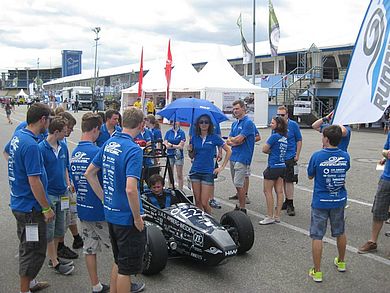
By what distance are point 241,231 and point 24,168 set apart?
2.56m

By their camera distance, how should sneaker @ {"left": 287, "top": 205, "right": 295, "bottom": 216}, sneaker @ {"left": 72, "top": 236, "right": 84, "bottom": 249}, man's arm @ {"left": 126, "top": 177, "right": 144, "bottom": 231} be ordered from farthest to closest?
sneaker @ {"left": 287, "top": 205, "right": 295, "bottom": 216}
sneaker @ {"left": 72, "top": 236, "right": 84, "bottom": 249}
man's arm @ {"left": 126, "top": 177, "right": 144, "bottom": 231}

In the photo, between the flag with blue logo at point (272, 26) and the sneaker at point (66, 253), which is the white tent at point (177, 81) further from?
the sneaker at point (66, 253)

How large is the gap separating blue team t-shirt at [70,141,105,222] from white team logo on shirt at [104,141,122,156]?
72 cm

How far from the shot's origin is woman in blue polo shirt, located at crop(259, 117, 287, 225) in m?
6.78

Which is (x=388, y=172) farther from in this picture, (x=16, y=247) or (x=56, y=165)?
(x=16, y=247)

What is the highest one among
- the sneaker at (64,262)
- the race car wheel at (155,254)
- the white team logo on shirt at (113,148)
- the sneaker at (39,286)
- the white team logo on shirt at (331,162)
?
the white team logo on shirt at (113,148)

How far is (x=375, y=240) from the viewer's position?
220 inches

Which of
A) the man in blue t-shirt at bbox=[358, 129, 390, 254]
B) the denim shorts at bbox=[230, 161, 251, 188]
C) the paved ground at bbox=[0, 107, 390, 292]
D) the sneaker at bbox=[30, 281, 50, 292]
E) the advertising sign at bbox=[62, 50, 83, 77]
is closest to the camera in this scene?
the sneaker at bbox=[30, 281, 50, 292]

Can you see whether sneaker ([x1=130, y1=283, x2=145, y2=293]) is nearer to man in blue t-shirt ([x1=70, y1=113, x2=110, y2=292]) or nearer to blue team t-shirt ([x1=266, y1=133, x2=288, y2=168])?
man in blue t-shirt ([x1=70, y1=113, x2=110, y2=292])

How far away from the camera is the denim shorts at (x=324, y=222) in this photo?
4.72m

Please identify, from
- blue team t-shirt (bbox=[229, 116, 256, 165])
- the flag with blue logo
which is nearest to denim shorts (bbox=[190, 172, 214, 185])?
blue team t-shirt (bbox=[229, 116, 256, 165])

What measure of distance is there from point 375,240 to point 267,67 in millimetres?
37938

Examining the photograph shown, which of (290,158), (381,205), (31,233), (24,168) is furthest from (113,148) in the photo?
(290,158)

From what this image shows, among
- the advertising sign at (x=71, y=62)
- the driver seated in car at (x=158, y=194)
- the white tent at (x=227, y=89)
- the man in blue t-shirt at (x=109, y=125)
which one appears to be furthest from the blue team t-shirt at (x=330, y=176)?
the advertising sign at (x=71, y=62)
